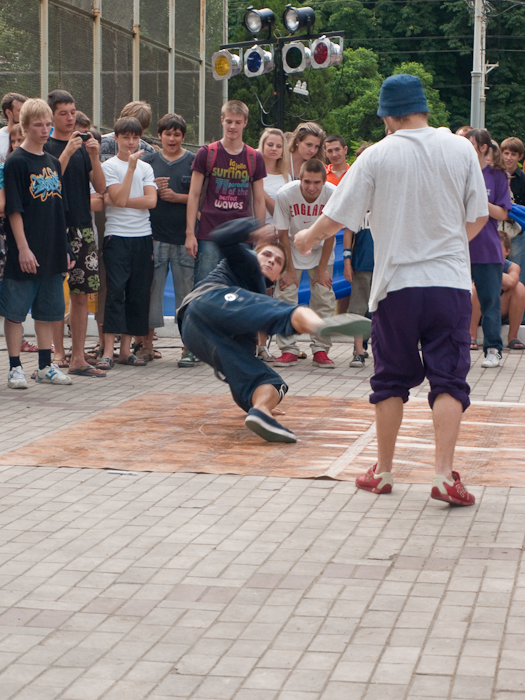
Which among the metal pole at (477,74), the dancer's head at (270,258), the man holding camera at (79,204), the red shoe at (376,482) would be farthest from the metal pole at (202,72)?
the red shoe at (376,482)

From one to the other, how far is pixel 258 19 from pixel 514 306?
29.8ft

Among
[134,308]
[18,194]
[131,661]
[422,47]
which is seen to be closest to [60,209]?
[18,194]

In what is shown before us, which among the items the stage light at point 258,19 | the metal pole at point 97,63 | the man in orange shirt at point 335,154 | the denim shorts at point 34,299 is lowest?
the denim shorts at point 34,299

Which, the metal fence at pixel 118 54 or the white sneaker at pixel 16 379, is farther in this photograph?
the metal fence at pixel 118 54

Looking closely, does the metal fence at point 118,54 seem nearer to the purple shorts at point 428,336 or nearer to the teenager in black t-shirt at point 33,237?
the teenager in black t-shirt at point 33,237

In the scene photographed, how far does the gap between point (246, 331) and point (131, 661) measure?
134 inches

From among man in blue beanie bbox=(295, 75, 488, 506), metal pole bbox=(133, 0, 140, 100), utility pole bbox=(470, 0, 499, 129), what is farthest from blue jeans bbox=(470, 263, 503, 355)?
utility pole bbox=(470, 0, 499, 129)

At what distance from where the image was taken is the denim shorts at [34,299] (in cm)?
844

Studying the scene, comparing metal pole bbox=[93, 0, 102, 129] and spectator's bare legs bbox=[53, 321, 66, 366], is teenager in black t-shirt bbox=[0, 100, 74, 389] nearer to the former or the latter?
spectator's bare legs bbox=[53, 321, 66, 366]

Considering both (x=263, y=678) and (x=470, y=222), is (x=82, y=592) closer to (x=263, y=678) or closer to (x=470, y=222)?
(x=263, y=678)

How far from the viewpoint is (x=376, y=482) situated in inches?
217

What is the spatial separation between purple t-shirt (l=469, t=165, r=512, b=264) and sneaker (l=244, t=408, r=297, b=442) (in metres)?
3.96

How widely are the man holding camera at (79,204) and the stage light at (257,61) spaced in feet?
32.1

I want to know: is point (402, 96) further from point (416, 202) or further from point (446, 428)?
point (446, 428)
